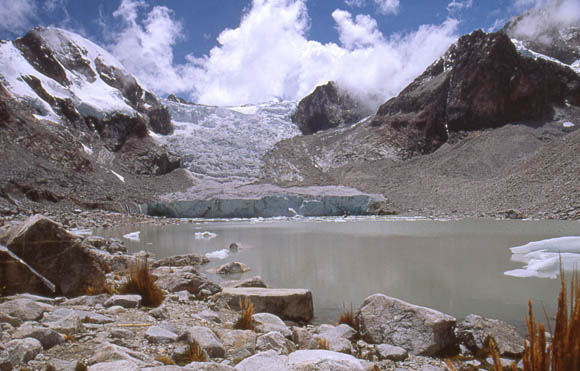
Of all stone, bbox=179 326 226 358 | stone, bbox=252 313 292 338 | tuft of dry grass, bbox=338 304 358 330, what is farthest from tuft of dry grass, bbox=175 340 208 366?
tuft of dry grass, bbox=338 304 358 330

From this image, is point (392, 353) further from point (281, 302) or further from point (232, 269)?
point (232, 269)

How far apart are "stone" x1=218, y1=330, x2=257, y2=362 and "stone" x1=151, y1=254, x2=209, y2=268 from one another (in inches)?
221

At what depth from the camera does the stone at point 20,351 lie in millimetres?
1945

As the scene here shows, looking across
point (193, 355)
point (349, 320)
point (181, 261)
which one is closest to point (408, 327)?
point (349, 320)

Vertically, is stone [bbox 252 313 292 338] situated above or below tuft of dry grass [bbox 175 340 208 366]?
below

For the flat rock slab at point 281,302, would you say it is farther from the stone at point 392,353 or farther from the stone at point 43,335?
the stone at point 43,335

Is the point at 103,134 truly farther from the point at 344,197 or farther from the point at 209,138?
the point at 344,197

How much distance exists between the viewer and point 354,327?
4.35 metres

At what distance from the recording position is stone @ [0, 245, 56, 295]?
3.82 meters

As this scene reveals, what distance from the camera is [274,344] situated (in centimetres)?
314

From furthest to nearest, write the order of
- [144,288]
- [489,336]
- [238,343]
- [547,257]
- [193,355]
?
[547,257] < [144,288] < [489,336] < [238,343] < [193,355]

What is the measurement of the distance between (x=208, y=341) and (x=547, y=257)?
26.3ft

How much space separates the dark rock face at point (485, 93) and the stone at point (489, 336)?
167 feet

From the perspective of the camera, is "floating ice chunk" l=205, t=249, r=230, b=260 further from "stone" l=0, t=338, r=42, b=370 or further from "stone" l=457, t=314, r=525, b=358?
"stone" l=0, t=338, r=42, b=370
